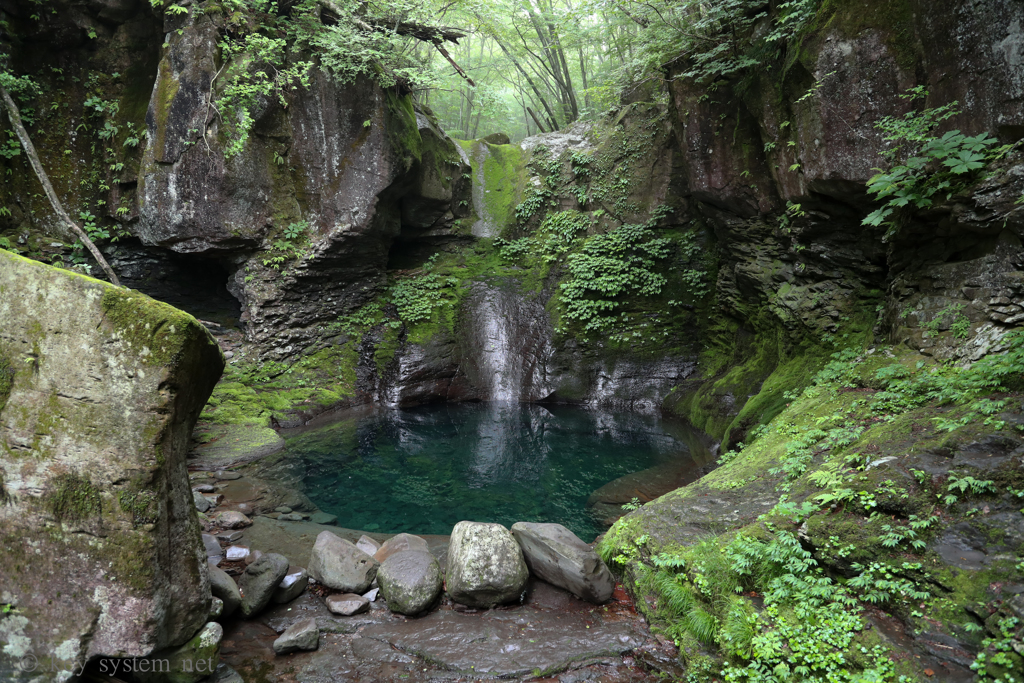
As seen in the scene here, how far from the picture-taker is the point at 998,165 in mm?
4949

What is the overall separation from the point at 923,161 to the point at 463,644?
6.39m

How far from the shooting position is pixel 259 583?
4.16 meters

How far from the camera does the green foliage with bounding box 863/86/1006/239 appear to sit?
16.5ft

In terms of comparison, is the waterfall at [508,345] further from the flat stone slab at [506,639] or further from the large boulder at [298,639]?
the large boulder at [298,639]

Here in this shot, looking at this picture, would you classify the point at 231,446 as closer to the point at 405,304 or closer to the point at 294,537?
the point at 294,537

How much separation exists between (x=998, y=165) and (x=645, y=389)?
322 inches

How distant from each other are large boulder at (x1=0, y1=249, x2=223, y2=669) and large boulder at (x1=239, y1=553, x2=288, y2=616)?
1.01 metres

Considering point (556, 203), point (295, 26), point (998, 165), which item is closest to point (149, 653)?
point (998, 165)

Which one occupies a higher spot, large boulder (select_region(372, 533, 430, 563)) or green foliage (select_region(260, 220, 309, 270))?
green foliage (select_region(260, 220, 309, 270))

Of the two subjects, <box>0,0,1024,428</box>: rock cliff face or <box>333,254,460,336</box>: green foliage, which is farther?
<box>333,254,460,336</box>: green foliage

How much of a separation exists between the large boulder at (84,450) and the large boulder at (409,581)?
68.5 inches

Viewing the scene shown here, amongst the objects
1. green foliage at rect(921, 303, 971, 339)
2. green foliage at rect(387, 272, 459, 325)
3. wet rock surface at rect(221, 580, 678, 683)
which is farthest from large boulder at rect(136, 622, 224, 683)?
green foliage at rect(387, 272, 459, 325)

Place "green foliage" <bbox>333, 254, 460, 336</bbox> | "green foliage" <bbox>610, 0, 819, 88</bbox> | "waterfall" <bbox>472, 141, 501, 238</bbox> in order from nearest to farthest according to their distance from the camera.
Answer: "green foliage" <bbox>610, 0, 819, 88</bbox>
"green foliage" <bbox>333, 254, 460, 336</bbox>
"waterfall" <bbox>472, 141, 501, 238</bbox>

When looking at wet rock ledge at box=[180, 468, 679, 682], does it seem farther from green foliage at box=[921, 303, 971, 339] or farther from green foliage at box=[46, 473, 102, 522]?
green foliage at box=[921, 303, 971, 339]
